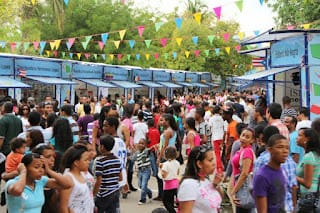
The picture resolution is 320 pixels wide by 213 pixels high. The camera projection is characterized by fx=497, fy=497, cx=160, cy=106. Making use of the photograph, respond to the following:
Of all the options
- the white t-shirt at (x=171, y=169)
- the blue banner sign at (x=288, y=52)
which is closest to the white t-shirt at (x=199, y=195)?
the white t-shirt at (x=171, y=169)

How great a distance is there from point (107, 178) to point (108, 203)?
319 millimetres

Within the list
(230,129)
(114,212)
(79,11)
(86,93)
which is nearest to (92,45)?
(79,11)

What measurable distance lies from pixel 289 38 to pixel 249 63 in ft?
118

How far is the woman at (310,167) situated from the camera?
5215 millimetres

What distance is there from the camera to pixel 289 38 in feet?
45.3

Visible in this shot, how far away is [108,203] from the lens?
5.73 meters

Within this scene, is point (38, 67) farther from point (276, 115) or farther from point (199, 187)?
point (199, 187)

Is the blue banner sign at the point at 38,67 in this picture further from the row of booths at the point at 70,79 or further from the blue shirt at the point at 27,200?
the blue shirt at the point at 27,200

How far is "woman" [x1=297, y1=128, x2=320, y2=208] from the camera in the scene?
5.21 metres

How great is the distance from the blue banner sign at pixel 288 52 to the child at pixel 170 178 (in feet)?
22.4

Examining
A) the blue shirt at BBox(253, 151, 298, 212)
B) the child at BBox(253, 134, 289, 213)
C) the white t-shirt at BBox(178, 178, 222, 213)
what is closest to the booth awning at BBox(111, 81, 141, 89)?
the blue shirt at BBox(253, 151, 298, 212)

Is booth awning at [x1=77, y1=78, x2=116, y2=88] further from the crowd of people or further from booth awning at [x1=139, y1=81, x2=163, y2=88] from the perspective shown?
the crowd of people

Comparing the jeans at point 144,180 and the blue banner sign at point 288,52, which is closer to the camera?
the jeans at point 144,180

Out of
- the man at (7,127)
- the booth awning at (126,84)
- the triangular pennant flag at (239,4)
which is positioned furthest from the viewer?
the booth awning at (126,84)
